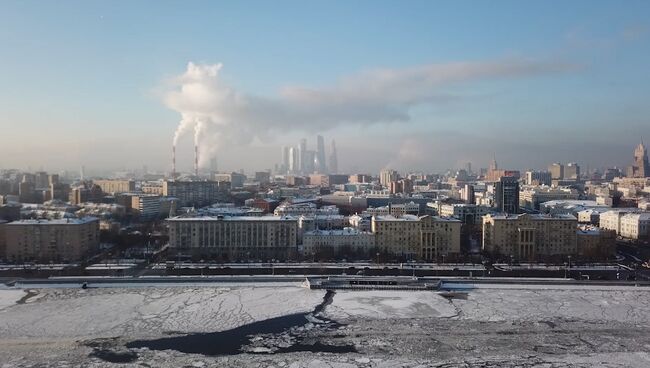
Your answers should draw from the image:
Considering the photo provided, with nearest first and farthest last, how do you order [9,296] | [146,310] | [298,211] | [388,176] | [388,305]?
[146,310] → [388,305] → [9,296] → [298,211] → [388,176]

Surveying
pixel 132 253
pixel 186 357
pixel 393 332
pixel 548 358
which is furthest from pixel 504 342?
pixel 132 253

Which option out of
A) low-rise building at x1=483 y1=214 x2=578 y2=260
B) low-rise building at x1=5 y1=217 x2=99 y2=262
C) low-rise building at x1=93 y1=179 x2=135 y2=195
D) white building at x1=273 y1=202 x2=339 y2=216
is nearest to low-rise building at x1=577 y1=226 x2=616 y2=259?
low-rise building at x1=483 y1=214 x2=578 y2=260

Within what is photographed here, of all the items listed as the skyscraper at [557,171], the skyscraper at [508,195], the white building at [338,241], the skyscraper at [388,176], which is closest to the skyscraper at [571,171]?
the skyscraper at [557,171]

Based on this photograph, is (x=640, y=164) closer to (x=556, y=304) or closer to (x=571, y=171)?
(x=571, y=171)

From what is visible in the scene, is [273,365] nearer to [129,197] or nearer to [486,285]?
[486,285]

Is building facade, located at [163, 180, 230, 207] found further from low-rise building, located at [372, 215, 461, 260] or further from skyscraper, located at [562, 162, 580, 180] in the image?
skyscraper, located at [562, 162, 580, 180]

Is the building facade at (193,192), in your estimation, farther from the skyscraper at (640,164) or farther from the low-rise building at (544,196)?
the skyscraper at (640,164)

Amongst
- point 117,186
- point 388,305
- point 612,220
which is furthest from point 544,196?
point 117,186
